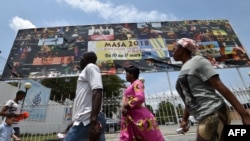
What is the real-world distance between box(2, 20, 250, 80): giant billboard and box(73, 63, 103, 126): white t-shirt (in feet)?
24.0

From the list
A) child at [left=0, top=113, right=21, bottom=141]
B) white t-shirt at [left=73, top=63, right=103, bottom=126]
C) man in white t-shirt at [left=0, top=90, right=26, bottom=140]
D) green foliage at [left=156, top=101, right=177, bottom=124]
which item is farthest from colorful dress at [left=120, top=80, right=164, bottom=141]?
green foliage at [left=156, top=101, right=177, bottom=124]

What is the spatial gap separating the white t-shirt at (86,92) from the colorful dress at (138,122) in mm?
866

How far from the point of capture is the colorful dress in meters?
2.74

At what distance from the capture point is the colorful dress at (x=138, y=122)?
274 centimetres

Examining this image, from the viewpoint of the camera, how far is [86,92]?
7.02 feet

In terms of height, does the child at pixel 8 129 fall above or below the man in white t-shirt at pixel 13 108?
below

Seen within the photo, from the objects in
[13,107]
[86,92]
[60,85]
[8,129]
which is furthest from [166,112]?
[60,85]

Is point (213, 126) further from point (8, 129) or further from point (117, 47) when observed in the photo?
point (117, 47)

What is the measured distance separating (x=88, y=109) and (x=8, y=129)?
262 cm

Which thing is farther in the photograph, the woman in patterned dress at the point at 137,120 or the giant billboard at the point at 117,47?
the giant billboard at the point at 117,47

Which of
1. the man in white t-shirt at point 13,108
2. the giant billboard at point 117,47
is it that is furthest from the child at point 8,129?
the giant billboard at point 117,47

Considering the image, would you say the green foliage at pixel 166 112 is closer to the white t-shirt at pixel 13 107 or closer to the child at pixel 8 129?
the white t-shirt at pixel 13 107

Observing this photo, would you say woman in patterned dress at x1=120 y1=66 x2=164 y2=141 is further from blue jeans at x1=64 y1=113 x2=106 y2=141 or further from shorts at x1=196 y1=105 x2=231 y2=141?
shorts at x1=196 y1=105 x2=231 y2=141

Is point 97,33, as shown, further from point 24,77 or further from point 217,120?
point 217,120
